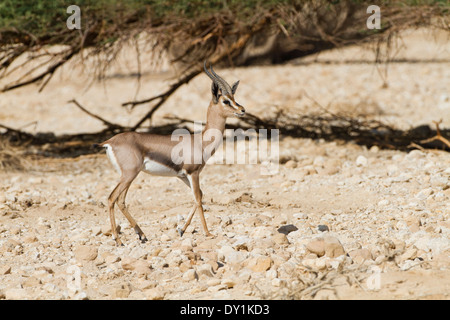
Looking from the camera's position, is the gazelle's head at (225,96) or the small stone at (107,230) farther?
the small stone at (107,230)

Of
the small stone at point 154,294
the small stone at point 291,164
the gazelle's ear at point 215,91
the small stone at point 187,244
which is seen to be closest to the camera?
the small stone at point 154,294

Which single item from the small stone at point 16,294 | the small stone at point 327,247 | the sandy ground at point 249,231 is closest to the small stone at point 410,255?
the sandy ground at point 249,231

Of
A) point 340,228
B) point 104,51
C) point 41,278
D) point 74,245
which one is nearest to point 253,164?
point 104,51

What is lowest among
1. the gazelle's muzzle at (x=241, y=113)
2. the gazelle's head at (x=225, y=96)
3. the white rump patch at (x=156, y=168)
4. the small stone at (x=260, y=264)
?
the small stone at (x=260, y=264)

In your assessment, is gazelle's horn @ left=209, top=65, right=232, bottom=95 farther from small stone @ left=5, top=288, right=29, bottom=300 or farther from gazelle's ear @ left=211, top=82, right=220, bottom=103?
small stone @ left=5, top=288, right=29, bottom=300

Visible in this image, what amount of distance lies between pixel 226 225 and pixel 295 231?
619 millimetres

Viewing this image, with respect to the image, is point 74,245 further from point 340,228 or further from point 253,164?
point 253,164

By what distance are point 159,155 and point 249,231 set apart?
0.96 metres

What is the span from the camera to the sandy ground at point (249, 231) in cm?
486

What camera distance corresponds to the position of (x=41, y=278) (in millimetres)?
5012

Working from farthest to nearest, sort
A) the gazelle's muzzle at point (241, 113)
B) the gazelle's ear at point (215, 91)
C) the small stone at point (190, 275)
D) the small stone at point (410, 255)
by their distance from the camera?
the gazelle's ear at point (215, 91)
the gazelle's muzzle at point (241, 113)
the small stone at point (410, 255)
the small stone at point (190, 275)

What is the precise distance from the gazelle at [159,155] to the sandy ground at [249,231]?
1.13ft

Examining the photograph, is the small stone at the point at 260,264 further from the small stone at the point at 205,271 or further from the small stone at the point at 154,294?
the small stone at the point at 154,294

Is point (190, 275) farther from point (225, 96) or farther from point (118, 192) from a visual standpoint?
point (225, 96)
